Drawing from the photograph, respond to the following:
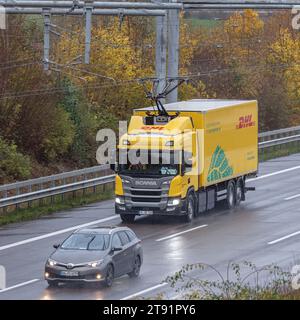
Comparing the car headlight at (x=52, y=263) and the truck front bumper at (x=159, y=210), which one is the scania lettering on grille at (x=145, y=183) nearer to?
the truck front bumper at (x=159, y=210)

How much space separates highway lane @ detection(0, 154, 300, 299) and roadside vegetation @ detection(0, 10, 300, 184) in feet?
17.6

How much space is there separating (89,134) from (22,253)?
73.8 feet

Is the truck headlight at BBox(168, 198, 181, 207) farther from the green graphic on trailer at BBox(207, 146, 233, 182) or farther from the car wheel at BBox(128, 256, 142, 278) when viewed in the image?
the car wheel at BBox(128, 256, 142, 278)

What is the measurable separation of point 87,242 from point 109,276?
1298 mm

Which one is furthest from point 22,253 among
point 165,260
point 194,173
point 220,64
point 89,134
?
point 220,64

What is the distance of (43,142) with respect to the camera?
163 ft

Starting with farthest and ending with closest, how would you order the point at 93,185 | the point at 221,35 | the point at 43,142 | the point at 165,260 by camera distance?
the point at 221,35 → the point at 43,142 → the point at 93,185 → the point at 165,260

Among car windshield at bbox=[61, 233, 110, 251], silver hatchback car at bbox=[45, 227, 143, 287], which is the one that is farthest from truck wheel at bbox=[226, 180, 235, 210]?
car windshield at bbox=[61, 233, 110, 251]

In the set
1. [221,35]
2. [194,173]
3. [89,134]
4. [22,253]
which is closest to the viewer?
[22,253]

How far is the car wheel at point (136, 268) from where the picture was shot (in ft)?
88.3

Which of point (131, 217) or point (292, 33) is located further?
point (292, 33)

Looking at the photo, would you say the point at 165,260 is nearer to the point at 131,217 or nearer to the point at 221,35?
the point at 131,217

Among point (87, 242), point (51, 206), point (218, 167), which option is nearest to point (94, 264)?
point (87, 242)

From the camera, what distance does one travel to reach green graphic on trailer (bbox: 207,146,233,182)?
37.5 m
